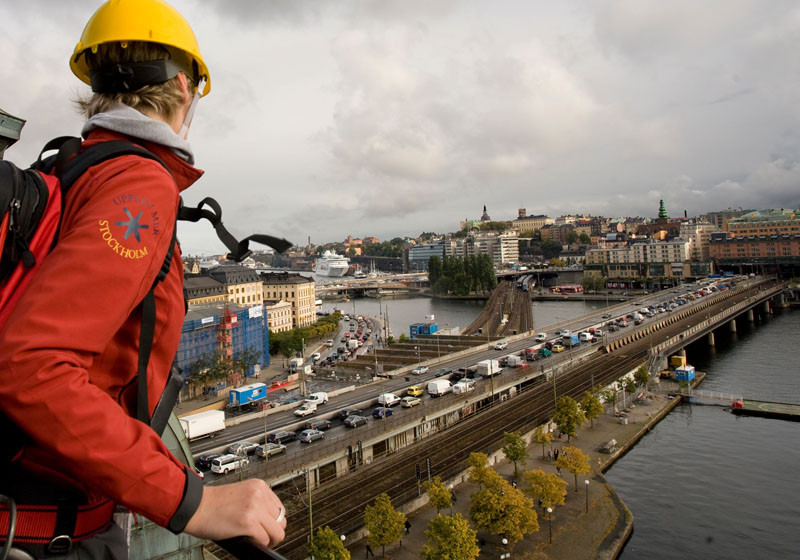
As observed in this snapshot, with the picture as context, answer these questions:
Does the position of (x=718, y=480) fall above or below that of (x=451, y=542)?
below

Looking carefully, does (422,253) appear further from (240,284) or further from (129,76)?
(129,76)

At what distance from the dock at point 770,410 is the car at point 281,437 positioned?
14146mm

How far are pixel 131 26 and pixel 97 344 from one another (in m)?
0.57

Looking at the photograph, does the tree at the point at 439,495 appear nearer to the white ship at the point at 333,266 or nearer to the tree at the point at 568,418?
the tree at the point at 568,418

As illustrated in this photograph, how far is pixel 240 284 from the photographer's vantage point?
30.0 m

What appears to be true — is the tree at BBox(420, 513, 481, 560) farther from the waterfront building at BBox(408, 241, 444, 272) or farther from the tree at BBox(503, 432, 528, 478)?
the waterfront building at BBox(408, 241, 444, 272)

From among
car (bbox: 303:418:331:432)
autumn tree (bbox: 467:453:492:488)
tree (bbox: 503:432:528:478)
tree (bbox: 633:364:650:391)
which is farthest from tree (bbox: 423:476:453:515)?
tree (bbox: 633:364:650:391)

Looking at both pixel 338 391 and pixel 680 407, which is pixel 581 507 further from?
pixel 680 407

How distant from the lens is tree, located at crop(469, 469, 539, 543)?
8.62 m

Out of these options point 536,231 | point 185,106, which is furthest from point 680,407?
point 536,231

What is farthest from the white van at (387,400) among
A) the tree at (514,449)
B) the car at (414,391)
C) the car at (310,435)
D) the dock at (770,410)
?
the dock at (770,410)

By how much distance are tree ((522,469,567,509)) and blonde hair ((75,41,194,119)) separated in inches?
402

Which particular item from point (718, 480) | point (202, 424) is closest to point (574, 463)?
point (718, 480)

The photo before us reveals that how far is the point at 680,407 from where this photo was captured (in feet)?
58.4
